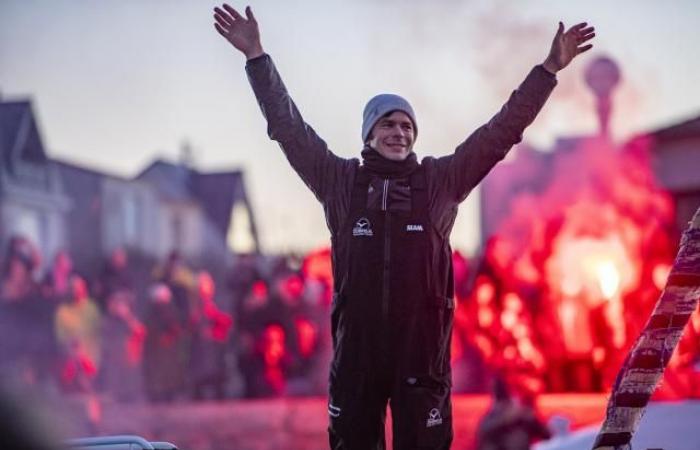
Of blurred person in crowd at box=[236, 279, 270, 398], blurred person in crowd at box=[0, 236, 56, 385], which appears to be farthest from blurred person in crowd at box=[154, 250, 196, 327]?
blurred person in crowd at box=[0, 236, 56, 385]

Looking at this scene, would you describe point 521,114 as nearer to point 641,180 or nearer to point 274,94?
point 274,94

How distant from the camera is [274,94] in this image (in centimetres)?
365

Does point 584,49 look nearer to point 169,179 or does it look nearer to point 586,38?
point 586,38

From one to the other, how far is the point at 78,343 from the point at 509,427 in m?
13.0

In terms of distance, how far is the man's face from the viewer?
11.5 feet

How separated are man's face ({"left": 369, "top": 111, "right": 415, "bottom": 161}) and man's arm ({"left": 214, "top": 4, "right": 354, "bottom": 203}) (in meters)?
0.11

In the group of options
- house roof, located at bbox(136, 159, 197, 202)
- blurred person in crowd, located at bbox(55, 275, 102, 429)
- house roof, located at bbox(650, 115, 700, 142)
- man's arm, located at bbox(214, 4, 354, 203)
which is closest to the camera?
man's arm, located at bbox(214, 4, 354, 203)

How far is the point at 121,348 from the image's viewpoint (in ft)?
77.8

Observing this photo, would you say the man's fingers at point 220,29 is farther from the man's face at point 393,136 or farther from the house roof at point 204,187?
the house roof at point 204,187

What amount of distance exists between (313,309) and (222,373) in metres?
2.60

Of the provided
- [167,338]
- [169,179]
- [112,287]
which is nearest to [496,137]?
[167,338]

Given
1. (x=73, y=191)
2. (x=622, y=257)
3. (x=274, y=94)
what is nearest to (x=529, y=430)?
(x=274, y=94)

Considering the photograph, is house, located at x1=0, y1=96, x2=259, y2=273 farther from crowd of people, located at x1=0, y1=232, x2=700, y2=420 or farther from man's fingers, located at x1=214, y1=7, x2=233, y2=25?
man's fingers, located at x1=214, y1=7, x2=233, y2=25

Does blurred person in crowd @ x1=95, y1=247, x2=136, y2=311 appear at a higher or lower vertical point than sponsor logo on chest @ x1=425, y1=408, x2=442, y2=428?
higher
